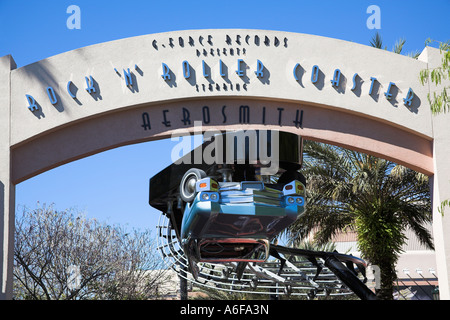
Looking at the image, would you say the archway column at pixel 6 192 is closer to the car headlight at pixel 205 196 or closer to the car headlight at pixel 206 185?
the car headlight at pixel 206 185

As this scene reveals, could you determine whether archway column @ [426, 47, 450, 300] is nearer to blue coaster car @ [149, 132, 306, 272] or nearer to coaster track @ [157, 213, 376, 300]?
coaster track @ [157, 213, 376, 300]

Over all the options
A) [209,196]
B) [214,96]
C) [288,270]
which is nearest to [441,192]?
[288,270]

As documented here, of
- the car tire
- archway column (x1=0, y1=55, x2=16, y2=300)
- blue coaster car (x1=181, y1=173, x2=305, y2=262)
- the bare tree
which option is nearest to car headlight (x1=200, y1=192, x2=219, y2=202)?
blue coaster car (x1=181, y1=173, x2=305, y2=262)

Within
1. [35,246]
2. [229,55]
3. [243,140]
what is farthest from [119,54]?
[35,246]

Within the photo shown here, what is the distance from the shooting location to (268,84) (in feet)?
50.0

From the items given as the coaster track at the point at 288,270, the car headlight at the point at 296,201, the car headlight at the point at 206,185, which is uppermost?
the car headlight at the point at 206,185

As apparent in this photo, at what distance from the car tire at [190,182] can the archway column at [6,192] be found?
5.13 meters

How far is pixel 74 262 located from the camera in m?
26.1

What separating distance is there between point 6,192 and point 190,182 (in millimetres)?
5453

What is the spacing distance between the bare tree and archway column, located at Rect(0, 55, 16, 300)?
32.3 ft

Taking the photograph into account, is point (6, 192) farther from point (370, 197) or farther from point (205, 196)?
point (370, 197)

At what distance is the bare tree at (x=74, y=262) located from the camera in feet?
83.0

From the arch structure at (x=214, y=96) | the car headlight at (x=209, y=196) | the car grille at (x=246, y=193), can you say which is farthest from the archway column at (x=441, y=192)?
the car headlight at (x=209, y=196)

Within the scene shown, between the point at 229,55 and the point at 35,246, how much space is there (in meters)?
14.8
